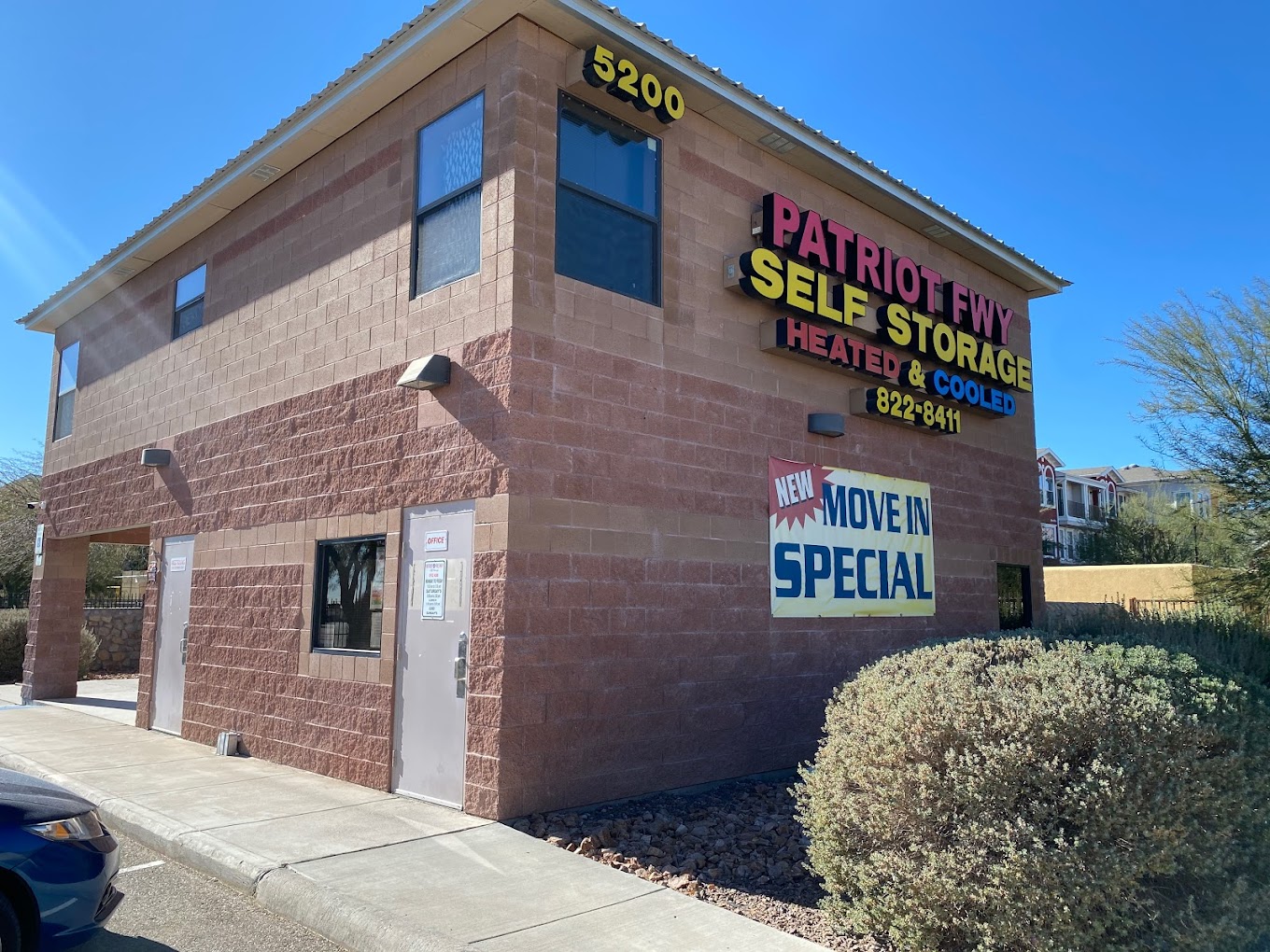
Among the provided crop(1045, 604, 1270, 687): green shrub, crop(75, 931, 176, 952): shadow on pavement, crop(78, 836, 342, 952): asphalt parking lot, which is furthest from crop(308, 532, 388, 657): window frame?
crop(1045, 604, 1270, 687): green shrub

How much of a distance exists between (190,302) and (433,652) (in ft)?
25.6

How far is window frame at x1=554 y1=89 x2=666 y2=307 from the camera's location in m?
8.42

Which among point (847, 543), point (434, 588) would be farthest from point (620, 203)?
point (847, 543)

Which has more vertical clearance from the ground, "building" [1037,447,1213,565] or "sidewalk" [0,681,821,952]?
"building" [1037,447,1213,565]

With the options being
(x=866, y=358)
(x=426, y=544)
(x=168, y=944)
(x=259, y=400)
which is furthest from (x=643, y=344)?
(x=168, y=944)

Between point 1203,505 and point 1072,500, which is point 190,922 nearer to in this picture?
point 1203,505

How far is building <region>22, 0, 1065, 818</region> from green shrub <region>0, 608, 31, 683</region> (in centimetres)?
893

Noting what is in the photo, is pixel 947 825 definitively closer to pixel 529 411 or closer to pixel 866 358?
pixel 529 411

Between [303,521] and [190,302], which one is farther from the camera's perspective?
[190,302]

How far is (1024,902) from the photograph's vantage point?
14.5 ft

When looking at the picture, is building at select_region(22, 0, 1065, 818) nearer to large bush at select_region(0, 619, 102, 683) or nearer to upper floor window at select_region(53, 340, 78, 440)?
upper floor window at select_region(53, 340, 78, 440)

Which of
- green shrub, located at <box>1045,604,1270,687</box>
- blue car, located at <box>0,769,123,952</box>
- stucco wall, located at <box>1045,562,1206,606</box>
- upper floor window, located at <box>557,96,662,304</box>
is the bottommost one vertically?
blue car, located at <box>0,769,123,952</box>

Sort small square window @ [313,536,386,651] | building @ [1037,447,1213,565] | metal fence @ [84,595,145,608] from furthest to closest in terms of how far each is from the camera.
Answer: building @ [1037,447,1213,565] → metal fence @ [84,595,145,608] → small square window @ [313,536,386,651]

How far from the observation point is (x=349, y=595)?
9641 mm
